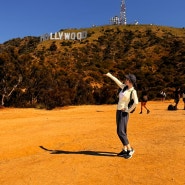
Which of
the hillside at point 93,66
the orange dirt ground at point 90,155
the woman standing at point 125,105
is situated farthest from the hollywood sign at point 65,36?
the woman standing at point 125,105

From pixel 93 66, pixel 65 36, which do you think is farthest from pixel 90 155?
pixel 65 36

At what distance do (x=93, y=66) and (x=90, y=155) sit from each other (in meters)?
43.5

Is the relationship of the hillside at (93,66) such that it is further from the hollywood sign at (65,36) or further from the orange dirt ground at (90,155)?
the orange dirt ground at (90,155)

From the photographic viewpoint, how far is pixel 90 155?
978 centimetres

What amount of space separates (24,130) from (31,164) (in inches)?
239

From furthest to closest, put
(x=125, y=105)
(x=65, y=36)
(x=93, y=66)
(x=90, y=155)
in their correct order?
(x=65, y=36) < (x=93, y=66) < (x=90, y=155) < (x=125, y=105)

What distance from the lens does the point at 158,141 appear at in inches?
450

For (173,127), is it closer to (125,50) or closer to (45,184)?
(45,184)

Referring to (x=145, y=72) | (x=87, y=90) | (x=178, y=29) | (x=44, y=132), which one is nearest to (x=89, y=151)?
(x=44, y=132)

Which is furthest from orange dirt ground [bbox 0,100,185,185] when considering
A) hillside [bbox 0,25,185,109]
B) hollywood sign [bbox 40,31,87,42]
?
hollywood sign [bbox 40,31,87,42]

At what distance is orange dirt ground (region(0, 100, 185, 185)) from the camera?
7.87 meters

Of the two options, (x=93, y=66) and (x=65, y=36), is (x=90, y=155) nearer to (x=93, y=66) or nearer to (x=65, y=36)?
(x=93, y=66)

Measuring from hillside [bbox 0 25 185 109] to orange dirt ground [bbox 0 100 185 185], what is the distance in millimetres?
15552

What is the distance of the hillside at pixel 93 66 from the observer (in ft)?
103
